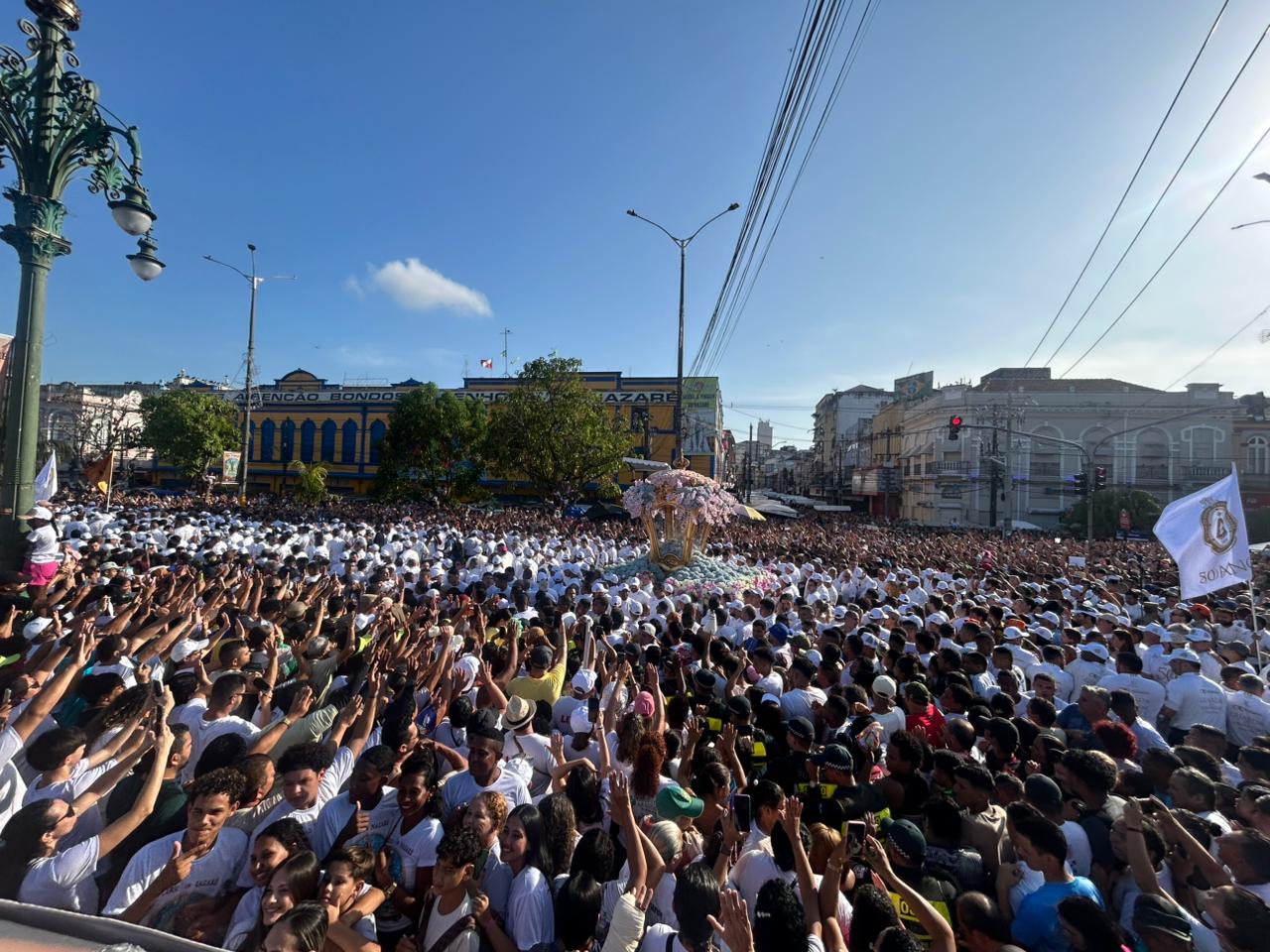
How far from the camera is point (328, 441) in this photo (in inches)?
1716

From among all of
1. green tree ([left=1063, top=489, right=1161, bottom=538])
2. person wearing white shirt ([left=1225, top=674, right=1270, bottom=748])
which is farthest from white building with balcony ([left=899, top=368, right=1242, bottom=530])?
person wearing white shirt ([left=1225, top=674, right=1270, bottom=748])

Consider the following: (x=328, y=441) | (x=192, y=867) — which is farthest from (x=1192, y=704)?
(x=328, y=441)

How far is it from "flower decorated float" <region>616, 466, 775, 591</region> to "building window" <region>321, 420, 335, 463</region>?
3680 centimetres

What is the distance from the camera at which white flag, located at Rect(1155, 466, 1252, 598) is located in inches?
244

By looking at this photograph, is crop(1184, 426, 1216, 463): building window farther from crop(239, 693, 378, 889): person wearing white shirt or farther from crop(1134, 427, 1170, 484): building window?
crop(239, 693, 378, 889): person wearing white shirt

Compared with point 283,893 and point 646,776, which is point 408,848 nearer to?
point 283,893

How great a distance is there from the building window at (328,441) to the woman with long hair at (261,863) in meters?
45.5

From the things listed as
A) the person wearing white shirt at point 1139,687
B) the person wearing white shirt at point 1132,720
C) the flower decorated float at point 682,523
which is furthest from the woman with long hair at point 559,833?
the flower decorated float at point 682,523

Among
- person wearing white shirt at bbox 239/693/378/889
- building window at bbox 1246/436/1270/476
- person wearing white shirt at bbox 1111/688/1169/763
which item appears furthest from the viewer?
building window at bbox 1246/436/1270/476

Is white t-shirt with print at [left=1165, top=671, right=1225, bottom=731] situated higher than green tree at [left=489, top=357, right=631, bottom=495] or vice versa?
green tree at [left=489, top=357, right=631, bottom=495]

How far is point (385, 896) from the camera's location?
2590 mm

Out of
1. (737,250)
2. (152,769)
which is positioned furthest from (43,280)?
(737,250)

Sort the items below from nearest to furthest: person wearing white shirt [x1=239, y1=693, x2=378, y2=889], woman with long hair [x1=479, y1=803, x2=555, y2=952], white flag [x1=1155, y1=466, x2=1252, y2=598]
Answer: woman with long hair [x1=479, y1=803, x2=555, y2=952], person wearing white shirt [x1=239, y1=693, x2=378, y2=889], white flag [x1=1155, y1=466, x2=1252, y2=598]

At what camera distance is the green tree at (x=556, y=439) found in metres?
27.4
